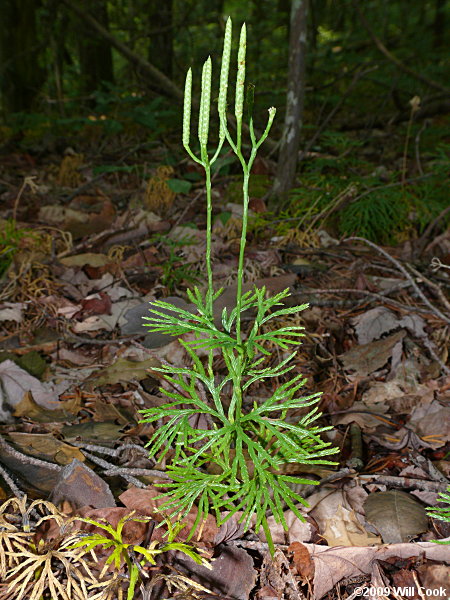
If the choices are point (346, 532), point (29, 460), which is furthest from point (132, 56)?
point (346, 532)

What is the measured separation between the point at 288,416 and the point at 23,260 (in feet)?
6.89

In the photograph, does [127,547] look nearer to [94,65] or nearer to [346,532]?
[346,532]

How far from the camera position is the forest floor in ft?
4.57

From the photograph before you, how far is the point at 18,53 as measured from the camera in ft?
24.8

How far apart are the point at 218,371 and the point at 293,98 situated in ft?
7.72

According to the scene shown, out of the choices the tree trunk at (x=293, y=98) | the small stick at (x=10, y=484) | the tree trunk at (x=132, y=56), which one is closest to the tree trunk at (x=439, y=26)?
the tree trunk at (x=132, y=56)

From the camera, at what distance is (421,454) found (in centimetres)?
186

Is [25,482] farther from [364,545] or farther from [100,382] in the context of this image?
[364,545]

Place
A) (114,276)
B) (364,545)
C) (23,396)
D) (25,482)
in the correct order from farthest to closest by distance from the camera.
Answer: (114,276) < (23,396) < (25,482) < (364,545)

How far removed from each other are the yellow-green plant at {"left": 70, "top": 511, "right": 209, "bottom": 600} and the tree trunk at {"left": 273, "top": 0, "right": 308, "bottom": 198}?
3032mm

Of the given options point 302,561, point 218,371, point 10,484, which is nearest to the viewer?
point 302,561

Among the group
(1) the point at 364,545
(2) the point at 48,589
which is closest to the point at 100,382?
(2) the point at 48,589

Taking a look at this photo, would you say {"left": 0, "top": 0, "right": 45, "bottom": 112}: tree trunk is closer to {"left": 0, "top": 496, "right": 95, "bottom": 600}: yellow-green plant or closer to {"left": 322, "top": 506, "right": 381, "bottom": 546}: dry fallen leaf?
{"left": 0, "top": 496, "right": 95, "bottom": 600}: yellow-green plant

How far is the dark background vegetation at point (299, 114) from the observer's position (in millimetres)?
3717
